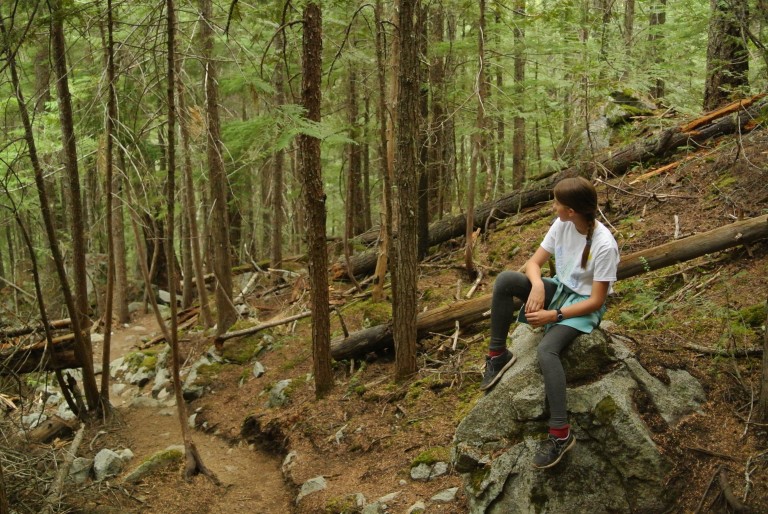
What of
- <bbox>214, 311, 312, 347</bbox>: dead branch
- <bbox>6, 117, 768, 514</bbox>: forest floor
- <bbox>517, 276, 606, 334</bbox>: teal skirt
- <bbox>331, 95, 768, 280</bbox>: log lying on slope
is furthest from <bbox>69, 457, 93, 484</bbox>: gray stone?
<bbox>517, 276, 606, 334</bbox>: teal skirt

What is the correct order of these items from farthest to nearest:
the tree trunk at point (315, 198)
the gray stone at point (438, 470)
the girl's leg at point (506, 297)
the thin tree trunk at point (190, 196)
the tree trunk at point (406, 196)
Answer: the thin tree trunk at point (190, 196) → the tree trunk at point (315, 198) → the tree trunk at point (406, 196) → the gray stone at point (438, 470) → the girl's leg at point (506, 297)

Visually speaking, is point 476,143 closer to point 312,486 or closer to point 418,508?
point 312,486

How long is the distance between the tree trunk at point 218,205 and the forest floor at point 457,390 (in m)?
1.08

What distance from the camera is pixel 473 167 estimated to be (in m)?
8.49

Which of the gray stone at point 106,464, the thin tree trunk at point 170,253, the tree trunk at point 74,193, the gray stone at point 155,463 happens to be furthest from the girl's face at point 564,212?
the gray stone at point 106,464

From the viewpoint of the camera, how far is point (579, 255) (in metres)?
4.15

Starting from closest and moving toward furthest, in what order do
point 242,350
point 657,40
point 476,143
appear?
point 476,143, point 242,350, point 657,40

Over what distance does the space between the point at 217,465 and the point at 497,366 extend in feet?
13.7

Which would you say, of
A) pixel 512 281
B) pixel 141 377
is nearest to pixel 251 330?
pixel 141 377

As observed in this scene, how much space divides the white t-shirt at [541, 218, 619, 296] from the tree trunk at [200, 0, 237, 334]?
627 centimetres

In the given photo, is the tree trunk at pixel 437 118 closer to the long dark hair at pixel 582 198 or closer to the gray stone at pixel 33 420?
the long dark hair at pixel 582 198

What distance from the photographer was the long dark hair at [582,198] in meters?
4.01

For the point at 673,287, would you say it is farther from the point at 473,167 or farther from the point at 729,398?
the point at 473,167

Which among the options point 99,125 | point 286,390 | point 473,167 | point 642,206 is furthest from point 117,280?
point 642,206
